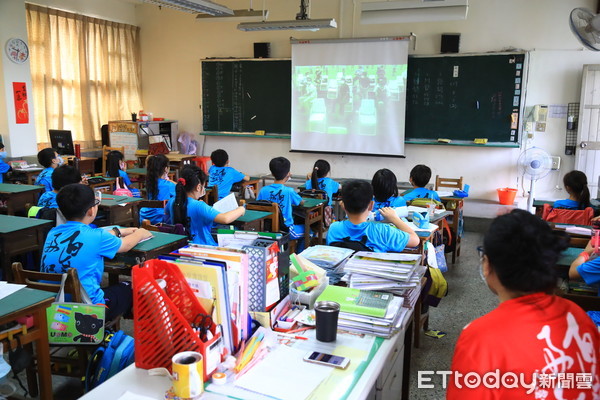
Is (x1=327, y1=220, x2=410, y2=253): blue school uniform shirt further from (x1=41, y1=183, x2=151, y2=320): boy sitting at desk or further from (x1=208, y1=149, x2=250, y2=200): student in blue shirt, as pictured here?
(x1=208, y1=149, x2=250, y2=200): student in blue shirt

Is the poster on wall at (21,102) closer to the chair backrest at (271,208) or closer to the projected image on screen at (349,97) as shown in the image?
the projected image on screen at (349,97)

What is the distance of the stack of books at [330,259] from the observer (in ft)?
7.25

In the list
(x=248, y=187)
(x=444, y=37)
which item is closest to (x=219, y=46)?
(x=248, y=187)

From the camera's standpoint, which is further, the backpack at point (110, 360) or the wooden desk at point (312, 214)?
the wooden desk at point (312, 214)

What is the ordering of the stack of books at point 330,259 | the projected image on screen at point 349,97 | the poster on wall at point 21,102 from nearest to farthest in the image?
the stack of books at point 330,259, the poster on wall at point 21,102, the projected image on screen at point 349,97

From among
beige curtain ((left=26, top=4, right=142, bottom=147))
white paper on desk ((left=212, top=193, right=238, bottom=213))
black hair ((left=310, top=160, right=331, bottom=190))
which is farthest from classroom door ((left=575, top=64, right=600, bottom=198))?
beige curtain ((left=26, top=4, right=142, bottom=147))

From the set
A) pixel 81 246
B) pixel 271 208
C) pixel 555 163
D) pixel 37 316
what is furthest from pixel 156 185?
pixel 555 163

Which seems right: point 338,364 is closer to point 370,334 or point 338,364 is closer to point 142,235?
point 370,334

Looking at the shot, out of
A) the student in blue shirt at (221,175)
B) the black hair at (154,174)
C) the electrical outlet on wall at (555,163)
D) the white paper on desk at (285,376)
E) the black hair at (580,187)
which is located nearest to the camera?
the white paper on desk at (285,376)

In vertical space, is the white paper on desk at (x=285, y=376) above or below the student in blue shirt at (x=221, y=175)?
below

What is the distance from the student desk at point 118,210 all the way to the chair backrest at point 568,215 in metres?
3.42

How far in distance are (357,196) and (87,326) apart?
151 cm

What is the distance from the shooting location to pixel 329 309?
1653 millimetres

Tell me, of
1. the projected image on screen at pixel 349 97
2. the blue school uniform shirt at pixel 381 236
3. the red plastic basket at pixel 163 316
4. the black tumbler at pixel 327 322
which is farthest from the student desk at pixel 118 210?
the projected image on screen at pixel 349 97
